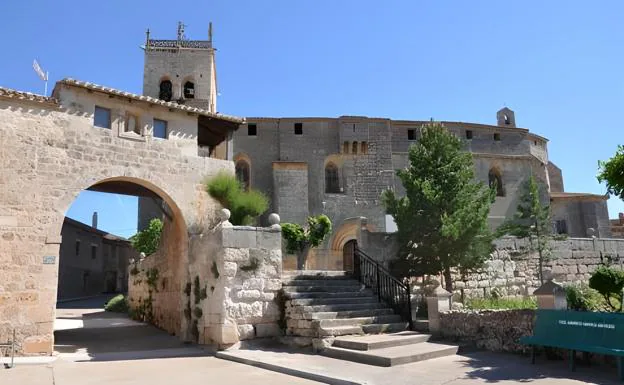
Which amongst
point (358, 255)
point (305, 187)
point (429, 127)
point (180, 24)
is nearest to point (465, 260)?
point (358, 255)

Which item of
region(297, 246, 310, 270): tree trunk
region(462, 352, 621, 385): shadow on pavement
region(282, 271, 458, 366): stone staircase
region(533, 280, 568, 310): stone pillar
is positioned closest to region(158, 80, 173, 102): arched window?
region(297, 246, 310, 270): tree trunk

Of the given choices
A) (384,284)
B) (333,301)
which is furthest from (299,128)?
(333,301)

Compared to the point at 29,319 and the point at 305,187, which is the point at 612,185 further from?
the point at 305,187

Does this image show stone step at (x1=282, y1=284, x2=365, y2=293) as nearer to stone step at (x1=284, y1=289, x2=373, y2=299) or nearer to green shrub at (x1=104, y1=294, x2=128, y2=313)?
stone step at (x1=284, y1=289, x2=373, y2=299)

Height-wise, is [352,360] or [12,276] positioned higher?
[12,276]

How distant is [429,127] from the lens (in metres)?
16.6

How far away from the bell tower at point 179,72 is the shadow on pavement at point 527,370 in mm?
29817

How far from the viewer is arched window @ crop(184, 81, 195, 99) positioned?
117ft

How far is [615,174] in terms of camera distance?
8.78 meters

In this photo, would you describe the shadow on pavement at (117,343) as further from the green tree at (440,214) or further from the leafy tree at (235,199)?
the green tree at (440,214)

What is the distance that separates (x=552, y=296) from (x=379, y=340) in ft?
11.2

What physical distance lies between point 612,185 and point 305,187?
22130mm

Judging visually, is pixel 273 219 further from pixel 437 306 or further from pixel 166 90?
pixel 166 90

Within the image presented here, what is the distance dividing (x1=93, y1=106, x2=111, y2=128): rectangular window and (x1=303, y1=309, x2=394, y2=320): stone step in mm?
7529
